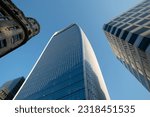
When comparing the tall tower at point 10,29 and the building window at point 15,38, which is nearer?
the tall tower at point 10,29

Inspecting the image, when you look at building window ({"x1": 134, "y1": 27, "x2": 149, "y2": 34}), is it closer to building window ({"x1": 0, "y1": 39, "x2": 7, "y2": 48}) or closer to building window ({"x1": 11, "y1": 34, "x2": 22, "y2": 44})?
building window ({"x1": 0, "y1": 39, "x2": 7, "y2": 48})

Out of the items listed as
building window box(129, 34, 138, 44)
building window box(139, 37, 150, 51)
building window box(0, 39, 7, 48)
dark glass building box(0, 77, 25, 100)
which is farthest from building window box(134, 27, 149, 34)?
dark glass building box(0, 77, 25, 100)

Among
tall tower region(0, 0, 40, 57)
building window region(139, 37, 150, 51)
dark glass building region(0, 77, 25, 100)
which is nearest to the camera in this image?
building window region(139, 37, 150, 51)

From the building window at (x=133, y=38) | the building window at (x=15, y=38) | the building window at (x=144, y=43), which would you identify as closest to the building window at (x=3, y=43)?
the building window at (x=15, y=38)

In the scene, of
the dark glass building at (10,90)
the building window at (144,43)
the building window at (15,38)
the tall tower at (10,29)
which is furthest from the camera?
the dark glass building at (10,90)

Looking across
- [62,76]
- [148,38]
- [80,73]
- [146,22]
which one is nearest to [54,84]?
[62,76]

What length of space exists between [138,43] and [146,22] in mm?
7752

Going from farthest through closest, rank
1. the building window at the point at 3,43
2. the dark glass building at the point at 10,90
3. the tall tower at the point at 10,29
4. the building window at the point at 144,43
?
the dark glass building at the point at 10,90 → the tall tower at the point at 10,29 → the building window at the point at 3,43 → the building window at the point at 144,43

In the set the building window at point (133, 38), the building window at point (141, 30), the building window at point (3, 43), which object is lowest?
the building window at point (133, 38)

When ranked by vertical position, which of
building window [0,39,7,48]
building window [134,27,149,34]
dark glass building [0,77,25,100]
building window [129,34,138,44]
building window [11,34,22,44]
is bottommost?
dark glass building [0,77,25,100]

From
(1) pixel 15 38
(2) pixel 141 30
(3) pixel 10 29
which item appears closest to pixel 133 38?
(2) pixel 141 30

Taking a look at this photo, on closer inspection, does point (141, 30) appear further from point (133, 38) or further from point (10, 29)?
point (10, 29)

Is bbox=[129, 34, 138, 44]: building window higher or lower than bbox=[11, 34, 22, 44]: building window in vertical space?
lower

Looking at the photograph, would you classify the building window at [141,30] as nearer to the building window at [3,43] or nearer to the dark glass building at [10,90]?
the building window at [3,43]
